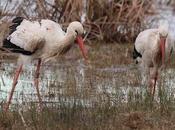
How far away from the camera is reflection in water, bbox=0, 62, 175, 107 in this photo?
8.30m

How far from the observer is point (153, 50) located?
10.3 m

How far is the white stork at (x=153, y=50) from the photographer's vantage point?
32.6 feet

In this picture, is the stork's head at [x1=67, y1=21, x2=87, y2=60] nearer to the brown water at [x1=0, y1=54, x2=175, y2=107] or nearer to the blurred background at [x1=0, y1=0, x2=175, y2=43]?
the brown water at [x1=0, y1=54, x2=175, y2=107]

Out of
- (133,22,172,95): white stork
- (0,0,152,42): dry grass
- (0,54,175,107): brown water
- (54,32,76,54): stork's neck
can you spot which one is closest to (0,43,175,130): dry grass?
(0,54,175,107): brown water

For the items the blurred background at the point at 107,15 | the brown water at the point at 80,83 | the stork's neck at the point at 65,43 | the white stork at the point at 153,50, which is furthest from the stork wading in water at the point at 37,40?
the blurred background at the point at 107,15

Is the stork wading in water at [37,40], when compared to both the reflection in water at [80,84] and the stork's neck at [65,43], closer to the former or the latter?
the stork's neck at [65,43]

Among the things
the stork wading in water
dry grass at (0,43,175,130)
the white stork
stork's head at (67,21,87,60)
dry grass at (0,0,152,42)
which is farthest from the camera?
dry grass at (0,0,152,42)

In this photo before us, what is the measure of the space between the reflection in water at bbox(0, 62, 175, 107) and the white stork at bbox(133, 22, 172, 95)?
195mm

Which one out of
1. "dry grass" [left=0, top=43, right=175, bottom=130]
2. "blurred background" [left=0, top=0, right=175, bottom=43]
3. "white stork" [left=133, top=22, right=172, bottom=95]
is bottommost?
"dry grass" [left=0, top=43, right=175, bottom=130]

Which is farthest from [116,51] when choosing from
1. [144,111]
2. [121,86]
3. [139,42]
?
[144,111]

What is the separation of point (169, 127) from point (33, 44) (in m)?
2.56

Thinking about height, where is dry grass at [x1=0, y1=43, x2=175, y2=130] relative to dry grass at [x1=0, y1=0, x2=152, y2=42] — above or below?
below

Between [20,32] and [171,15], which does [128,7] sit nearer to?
[171,15]

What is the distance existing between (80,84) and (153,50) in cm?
147
